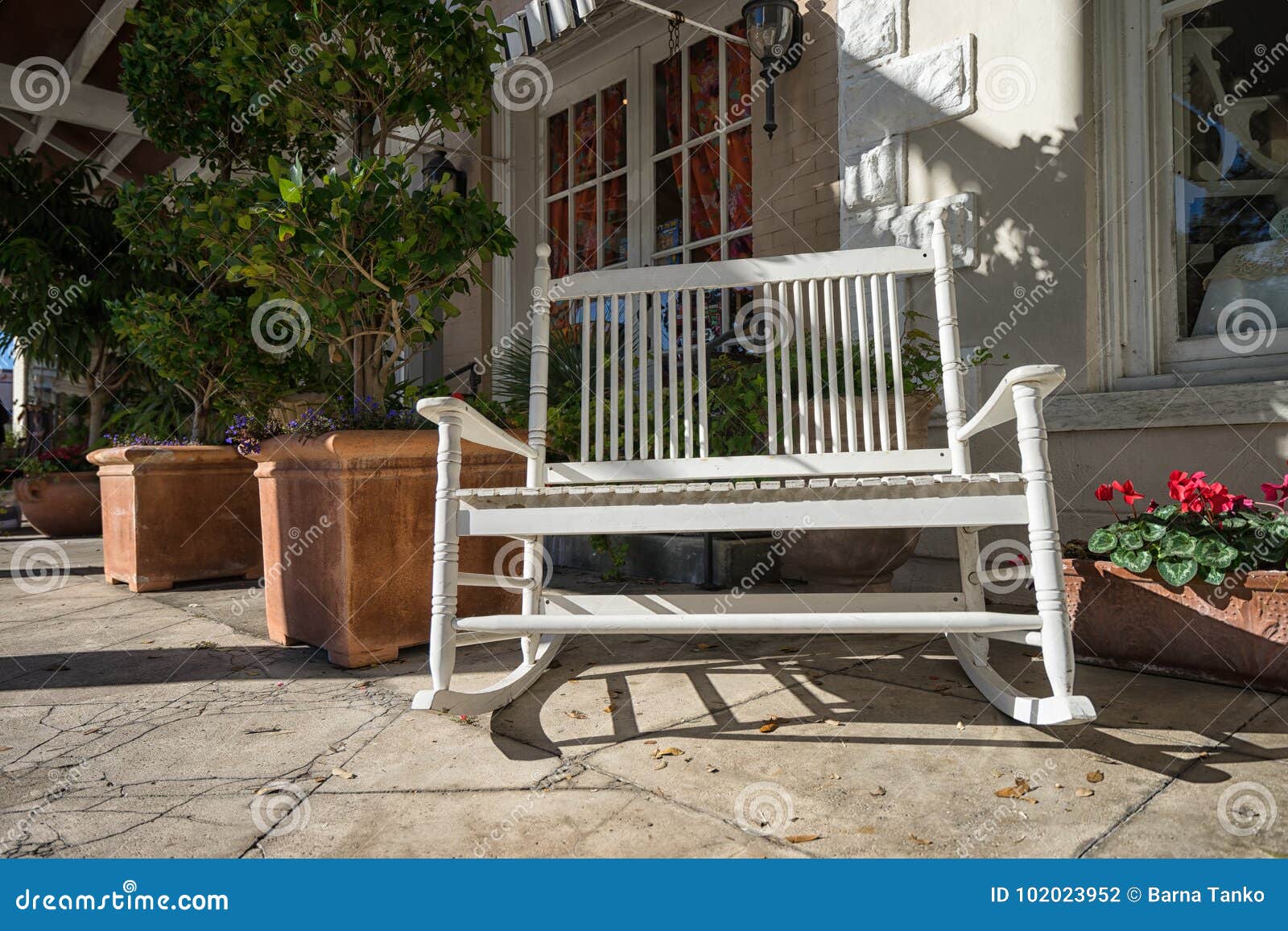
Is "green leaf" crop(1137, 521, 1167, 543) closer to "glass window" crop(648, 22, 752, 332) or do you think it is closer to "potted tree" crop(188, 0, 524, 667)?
"potted tree" crop(188, 0, 524, 667)

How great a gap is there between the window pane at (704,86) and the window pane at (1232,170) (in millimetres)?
2139

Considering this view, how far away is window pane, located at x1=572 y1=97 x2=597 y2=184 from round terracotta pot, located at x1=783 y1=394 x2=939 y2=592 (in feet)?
10.2

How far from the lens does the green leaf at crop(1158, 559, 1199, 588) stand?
1.79 m

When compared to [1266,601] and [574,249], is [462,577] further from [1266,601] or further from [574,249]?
[574,249]

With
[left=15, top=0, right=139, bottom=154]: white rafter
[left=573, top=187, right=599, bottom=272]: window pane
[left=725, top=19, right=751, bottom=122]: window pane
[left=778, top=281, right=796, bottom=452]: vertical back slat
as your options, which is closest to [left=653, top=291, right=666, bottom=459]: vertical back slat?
[left=778, top=281, right=796, bottom=452]: vertical back slat

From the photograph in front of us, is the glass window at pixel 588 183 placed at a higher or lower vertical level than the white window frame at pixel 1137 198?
higher

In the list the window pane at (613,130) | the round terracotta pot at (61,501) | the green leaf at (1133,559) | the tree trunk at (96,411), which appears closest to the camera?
the green leaf at (1133,559)

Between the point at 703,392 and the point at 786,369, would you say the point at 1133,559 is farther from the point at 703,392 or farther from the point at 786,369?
the point at 703,392

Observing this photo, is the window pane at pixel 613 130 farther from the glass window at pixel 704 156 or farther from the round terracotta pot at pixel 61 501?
the round terracotta pot at pixel 61 501

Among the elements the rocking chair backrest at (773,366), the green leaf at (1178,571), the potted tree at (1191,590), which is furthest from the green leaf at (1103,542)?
the rocking chair backrest at (773,366)

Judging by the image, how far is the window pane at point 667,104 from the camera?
441cm

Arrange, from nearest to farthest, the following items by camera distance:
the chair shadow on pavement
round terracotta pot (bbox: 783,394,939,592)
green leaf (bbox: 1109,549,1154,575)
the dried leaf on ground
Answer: the dried leaf on ground, the chair shadow on pavement, green leaf (bbox: 1109,549,1154,575), round terracotta pot (bbox: 783,394,939,592)

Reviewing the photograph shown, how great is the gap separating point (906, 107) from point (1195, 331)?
3.94 ft
